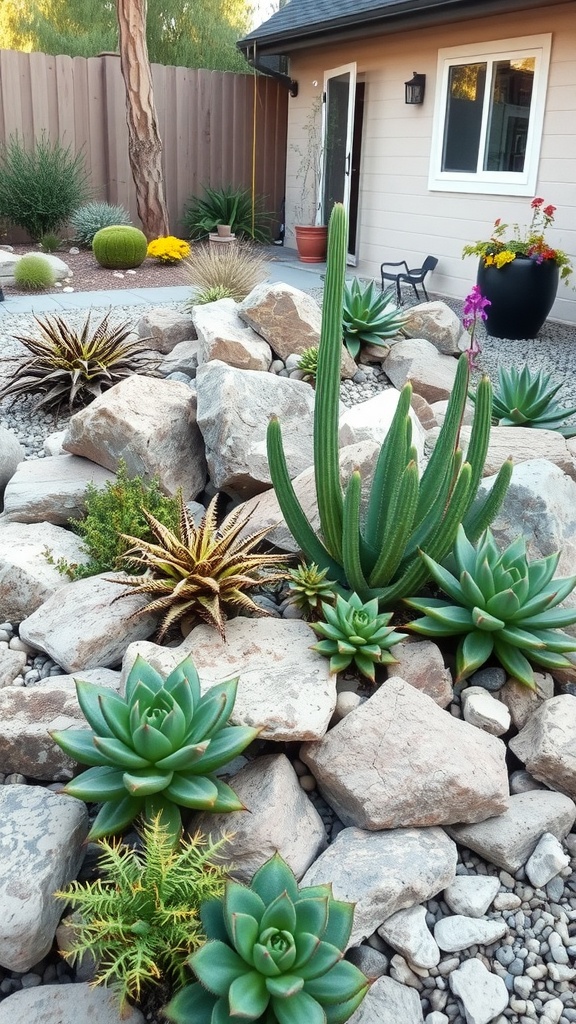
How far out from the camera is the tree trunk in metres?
10.5

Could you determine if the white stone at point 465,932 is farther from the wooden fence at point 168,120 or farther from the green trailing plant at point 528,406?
the wooden fence at point 168,120

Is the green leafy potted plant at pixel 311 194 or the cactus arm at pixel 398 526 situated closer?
the cactus arm at pixel 398 526

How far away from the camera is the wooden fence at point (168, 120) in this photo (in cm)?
1176

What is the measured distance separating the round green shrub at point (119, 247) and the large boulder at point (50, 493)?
21.5 ft

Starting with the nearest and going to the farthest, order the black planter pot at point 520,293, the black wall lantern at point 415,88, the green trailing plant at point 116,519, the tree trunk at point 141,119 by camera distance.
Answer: the green trailing plant at point 116,519 → the black planter pot at point 520,293 → the black wall lantern at point 415,88 → the tree trunk at point 141,119

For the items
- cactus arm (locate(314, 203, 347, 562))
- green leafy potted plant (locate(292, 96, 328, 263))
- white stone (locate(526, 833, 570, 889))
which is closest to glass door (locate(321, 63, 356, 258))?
green leafy potted plant (locate(292, 96, 328, 263))

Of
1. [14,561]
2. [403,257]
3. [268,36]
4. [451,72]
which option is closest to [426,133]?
[451,72]

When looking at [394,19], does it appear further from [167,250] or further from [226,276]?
[226,276]

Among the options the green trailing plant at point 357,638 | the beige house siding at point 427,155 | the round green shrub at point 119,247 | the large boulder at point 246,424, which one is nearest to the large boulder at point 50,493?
the large boulder at point 246,424

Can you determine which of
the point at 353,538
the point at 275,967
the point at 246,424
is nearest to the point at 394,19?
the point at 246,424

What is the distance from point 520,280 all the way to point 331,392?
17.4 feet

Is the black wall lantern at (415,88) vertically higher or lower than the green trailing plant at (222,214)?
higher

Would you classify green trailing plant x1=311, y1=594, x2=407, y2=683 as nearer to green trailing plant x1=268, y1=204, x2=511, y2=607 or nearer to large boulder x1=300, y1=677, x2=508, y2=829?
large boulder x1=300, y1=677, x2=508, y2=829

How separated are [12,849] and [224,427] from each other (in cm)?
207
